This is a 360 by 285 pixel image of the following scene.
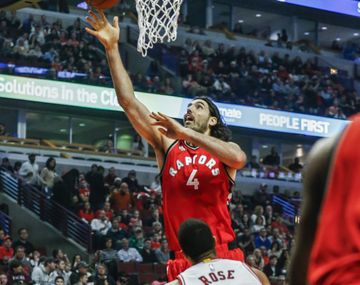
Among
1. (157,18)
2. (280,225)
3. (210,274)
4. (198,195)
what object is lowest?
(280,225)

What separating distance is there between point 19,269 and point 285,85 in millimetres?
19227

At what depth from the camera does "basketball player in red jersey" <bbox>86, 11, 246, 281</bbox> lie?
19.9 feet

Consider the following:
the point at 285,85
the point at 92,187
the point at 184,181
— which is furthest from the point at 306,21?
the point at 184,181

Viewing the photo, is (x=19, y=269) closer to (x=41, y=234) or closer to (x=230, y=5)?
(x=41, y=234)

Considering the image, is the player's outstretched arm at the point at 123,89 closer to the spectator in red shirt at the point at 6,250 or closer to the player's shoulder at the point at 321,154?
the player's shoulder at the point at 321,154

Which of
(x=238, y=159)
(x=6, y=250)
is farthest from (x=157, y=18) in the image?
(x=6, y=250)

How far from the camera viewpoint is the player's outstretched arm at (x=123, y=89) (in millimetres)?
6223

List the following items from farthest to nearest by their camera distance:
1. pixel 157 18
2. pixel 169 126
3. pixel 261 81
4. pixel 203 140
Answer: pixel 261 81, pixel 157 18, pixel 203 140, pixel 169 126

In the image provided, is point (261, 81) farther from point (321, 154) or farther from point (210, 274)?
point (321, 154)

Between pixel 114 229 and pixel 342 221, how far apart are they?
52.4ft

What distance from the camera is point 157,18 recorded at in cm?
845

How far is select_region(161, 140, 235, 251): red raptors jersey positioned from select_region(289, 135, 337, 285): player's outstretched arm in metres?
3.73

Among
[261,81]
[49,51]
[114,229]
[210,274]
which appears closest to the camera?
[210,274]

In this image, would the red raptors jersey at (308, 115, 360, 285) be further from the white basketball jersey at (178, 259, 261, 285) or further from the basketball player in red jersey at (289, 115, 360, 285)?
the white basketball jersey at (178, 259, 261, 285)
